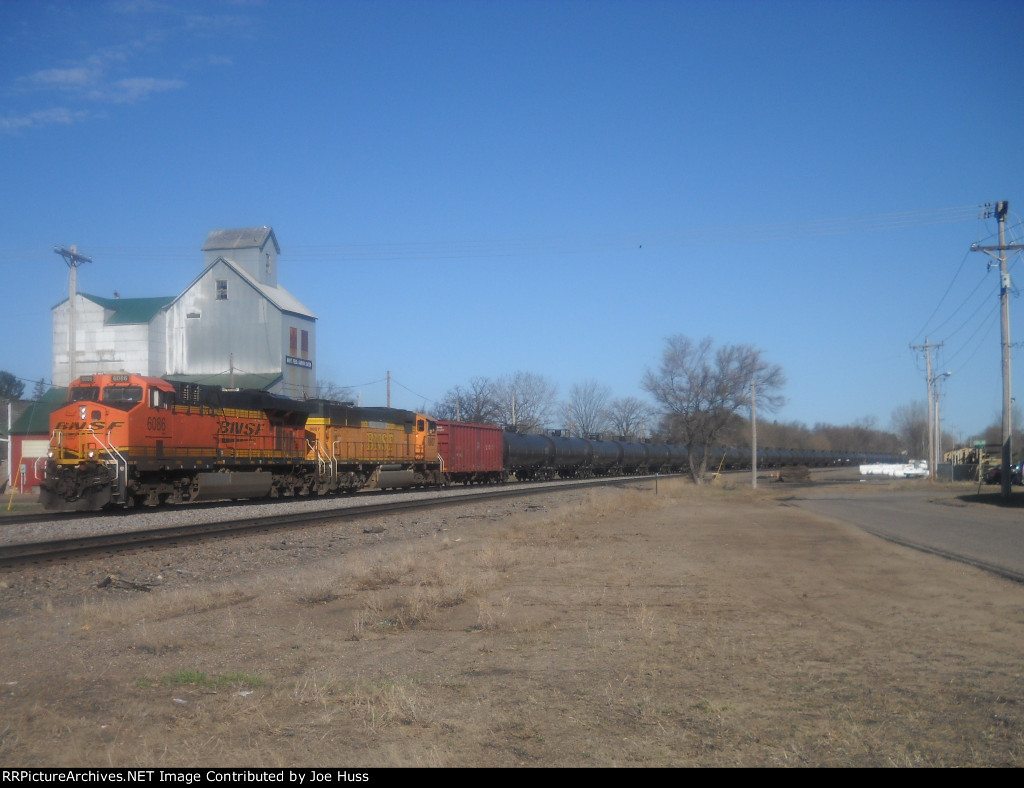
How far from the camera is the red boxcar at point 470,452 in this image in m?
41.0

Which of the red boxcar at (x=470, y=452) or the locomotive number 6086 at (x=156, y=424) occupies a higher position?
the locomotive number 6086 at (x=156, y=424)

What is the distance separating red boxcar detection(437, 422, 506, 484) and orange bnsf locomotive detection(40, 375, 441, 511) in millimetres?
6654

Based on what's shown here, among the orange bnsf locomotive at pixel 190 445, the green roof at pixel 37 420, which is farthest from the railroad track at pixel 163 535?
the green roof at pixel 37 420

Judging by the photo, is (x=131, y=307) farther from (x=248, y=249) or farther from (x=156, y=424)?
(x=156, y=424)

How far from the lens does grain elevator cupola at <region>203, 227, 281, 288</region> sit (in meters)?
56.8

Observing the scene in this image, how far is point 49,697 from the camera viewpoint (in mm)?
5906

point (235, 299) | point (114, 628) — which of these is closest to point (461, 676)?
point (114, 628)

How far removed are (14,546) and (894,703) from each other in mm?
14396

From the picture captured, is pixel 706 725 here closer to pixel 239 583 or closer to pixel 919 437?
pixel 239 583

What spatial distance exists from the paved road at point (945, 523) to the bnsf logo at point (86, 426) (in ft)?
63.5

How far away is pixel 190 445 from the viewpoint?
23609 mm

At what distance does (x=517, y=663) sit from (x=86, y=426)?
731 inches

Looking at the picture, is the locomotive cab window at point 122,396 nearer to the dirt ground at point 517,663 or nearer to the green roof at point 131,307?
the dirt ground at point 517,663

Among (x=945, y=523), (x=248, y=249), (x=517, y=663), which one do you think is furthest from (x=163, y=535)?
(x=248, y=249)
